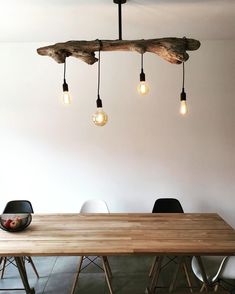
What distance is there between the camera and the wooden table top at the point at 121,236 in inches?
80.1

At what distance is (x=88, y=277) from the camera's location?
10.1 feet

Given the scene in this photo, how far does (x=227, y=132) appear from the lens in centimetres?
375

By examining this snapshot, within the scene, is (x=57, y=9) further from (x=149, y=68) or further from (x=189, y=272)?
(x=189, y=272)

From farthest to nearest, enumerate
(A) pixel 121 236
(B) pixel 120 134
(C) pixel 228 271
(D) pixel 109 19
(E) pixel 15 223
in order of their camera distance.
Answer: (B) pixel 120 134
(D) pixel 109 19
(E) pixel 15 223
(A) pixel 121 236
(C) pixel 228 271

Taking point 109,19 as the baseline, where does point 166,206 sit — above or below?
below

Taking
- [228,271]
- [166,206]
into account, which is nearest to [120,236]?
[228,271]

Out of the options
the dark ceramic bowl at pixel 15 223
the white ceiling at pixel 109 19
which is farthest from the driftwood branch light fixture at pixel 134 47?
the dark ceramic bowl at pixel 15 223

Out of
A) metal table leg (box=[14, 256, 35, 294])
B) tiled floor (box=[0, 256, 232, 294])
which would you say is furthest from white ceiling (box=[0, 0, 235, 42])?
tiled floor (box=[0, 256, 232, 294])

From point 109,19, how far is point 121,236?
2.17m

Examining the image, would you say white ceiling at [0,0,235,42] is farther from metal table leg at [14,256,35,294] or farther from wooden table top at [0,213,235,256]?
metal table leg at [14,256,35,294]

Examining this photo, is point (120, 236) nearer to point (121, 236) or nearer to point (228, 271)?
point (121, 236)

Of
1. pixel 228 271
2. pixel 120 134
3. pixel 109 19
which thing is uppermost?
pixel 109 19

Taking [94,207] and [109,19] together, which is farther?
[94,207]

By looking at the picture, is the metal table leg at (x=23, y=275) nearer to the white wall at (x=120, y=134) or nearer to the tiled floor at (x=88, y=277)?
the tiled floor at (x=88, y=277)
